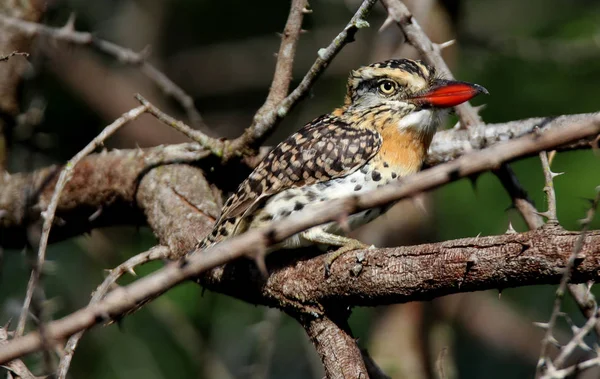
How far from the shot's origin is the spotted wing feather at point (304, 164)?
382 centimetres

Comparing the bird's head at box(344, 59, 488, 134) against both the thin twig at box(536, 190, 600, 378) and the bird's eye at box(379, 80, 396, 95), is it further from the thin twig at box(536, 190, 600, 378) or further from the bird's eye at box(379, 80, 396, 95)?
the thin twig at box(536, 190, 600, 378)

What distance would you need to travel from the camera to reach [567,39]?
21.3 feet

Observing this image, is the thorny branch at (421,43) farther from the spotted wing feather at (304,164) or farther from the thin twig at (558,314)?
the thin twig at (558,314)

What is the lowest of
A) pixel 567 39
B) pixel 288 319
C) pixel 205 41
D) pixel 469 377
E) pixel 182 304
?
pixel 469 377

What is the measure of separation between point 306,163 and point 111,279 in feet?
3.34

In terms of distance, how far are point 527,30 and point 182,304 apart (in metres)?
3.91

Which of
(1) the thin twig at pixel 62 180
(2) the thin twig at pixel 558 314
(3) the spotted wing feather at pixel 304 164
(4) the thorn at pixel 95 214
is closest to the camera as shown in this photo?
(2) the thin twig at pixel 558 314

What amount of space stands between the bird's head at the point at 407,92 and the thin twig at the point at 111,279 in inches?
48.7

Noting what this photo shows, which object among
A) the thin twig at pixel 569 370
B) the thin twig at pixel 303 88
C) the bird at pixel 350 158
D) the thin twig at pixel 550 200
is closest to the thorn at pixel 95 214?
the thin twig at pixel 303 88

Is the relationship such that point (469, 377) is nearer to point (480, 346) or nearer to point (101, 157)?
point (480, 346)

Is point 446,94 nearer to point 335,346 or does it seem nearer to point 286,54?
point 286,54

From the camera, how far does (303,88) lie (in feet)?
12.2

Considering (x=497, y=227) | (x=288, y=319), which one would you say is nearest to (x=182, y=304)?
(x=288, y=319)

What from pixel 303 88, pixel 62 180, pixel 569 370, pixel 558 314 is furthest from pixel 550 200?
pixel 62 180
